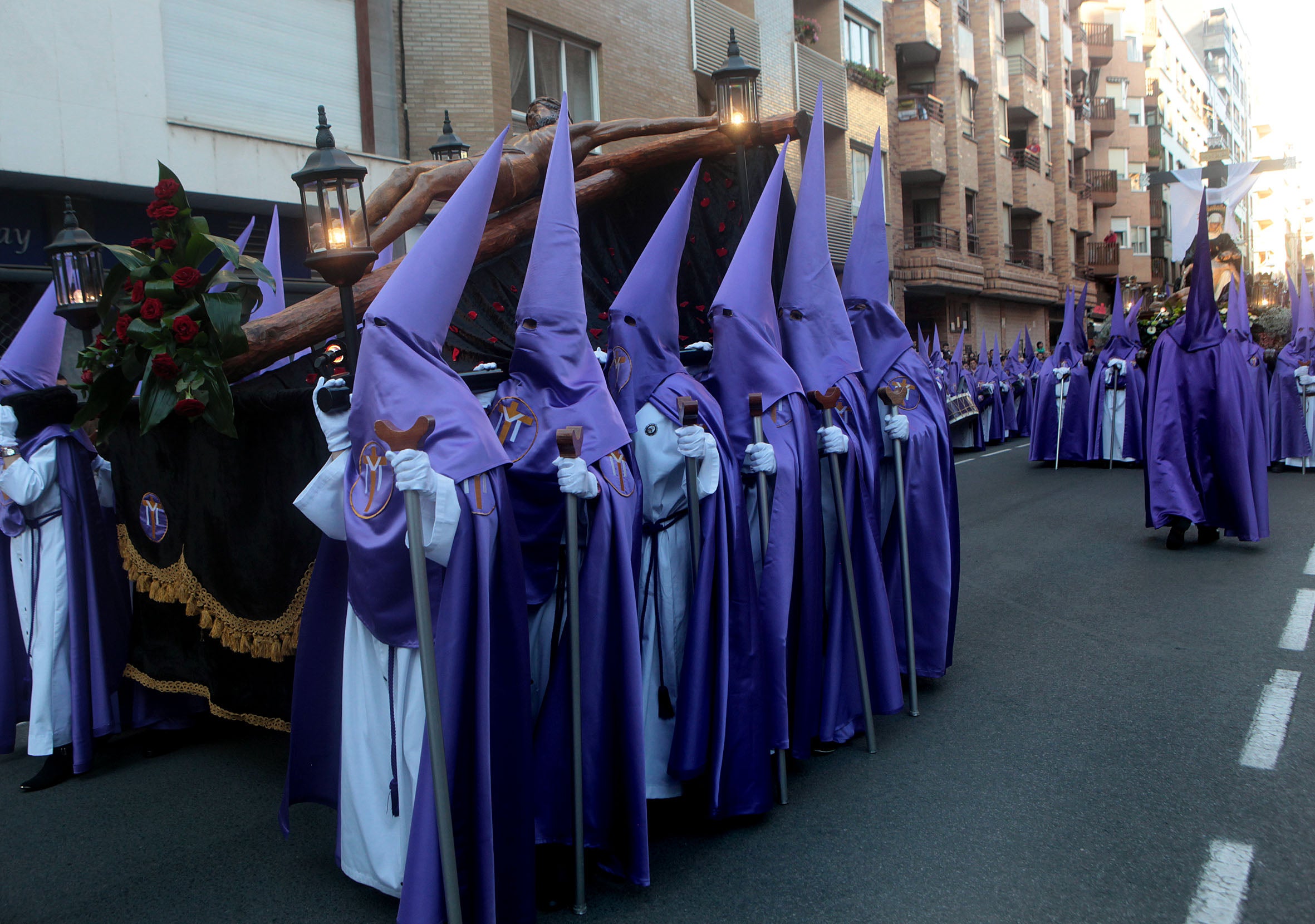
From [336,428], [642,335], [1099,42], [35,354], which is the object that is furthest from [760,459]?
[1099,42]

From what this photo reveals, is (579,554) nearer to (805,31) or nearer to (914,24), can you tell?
(805,31)

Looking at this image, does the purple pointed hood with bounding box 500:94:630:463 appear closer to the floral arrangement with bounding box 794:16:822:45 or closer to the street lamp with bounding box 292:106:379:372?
the street lamp with bounding box 292:106:379:372

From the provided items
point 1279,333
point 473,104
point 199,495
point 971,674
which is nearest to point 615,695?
point 199,495

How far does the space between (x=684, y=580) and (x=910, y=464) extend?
162 centimetres

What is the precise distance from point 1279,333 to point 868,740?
1353 centimetres

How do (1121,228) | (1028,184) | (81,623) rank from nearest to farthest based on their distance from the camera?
(81,623) < (1028,184) < (1121,228)

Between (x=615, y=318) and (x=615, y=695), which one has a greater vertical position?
(x=615, y=318)

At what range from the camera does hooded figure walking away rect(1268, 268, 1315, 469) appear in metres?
12.9

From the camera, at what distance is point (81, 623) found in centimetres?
458

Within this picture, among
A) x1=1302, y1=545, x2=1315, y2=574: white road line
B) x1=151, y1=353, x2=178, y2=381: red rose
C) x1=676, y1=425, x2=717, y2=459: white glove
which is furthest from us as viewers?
x1=1302, y1=545, x2=1315, y2=574: white road line

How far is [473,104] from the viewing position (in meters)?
13.0

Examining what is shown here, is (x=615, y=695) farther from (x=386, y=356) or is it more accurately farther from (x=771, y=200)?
(x=771, y=200)

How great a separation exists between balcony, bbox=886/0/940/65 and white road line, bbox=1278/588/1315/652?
24.6m

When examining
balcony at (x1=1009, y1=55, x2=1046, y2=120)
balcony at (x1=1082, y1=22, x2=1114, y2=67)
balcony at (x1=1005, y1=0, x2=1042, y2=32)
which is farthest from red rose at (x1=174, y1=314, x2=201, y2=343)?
balcony at (x1=1082, y1=22, x2=1114, y2=67)
